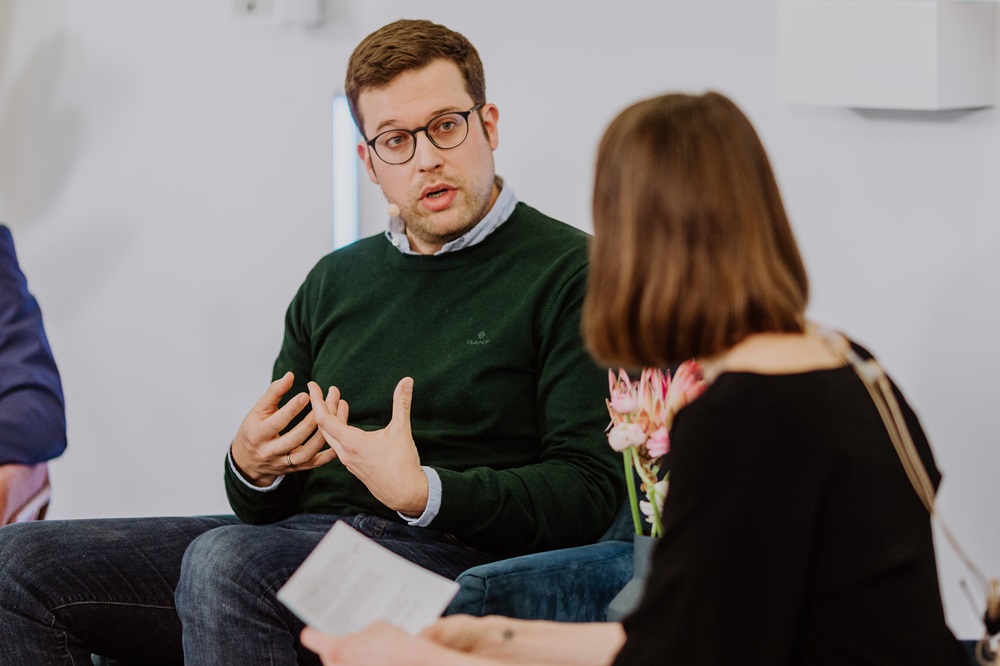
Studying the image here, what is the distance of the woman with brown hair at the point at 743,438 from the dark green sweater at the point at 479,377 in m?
0.70

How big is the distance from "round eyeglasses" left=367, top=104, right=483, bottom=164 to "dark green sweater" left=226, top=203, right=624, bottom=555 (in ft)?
0.55

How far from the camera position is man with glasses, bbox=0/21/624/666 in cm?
190

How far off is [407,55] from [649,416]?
2.80 ft

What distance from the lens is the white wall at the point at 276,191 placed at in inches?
80.1

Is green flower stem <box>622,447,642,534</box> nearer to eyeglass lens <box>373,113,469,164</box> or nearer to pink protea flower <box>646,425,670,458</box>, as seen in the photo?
pink protea flower <box>646,425,670,458</box>

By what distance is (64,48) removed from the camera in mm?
3605

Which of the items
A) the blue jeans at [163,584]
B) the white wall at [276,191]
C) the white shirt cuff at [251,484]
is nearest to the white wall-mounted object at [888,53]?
the white wall at [276,191]

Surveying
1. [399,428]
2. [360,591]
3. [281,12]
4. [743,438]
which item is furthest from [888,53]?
[281,12]

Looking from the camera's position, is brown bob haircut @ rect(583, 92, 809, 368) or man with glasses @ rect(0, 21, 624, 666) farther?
man with glasses @ rect(0, 21, 624, 666)

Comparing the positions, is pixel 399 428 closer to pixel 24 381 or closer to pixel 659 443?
pixel 659 443

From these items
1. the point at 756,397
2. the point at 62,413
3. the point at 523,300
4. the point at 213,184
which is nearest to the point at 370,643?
the point at 756,397

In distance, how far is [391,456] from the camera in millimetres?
1885

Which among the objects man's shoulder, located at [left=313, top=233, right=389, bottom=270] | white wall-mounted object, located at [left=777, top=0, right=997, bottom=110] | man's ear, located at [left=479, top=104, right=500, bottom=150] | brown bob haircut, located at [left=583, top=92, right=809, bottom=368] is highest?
white wall-mounted object, located at [left=777, top=0, right=997, bottom=110]

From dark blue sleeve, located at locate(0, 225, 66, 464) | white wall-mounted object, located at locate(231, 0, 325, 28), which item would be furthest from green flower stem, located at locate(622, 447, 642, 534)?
white wall-mounted object, located at locate(231, 0, 325, 28)
